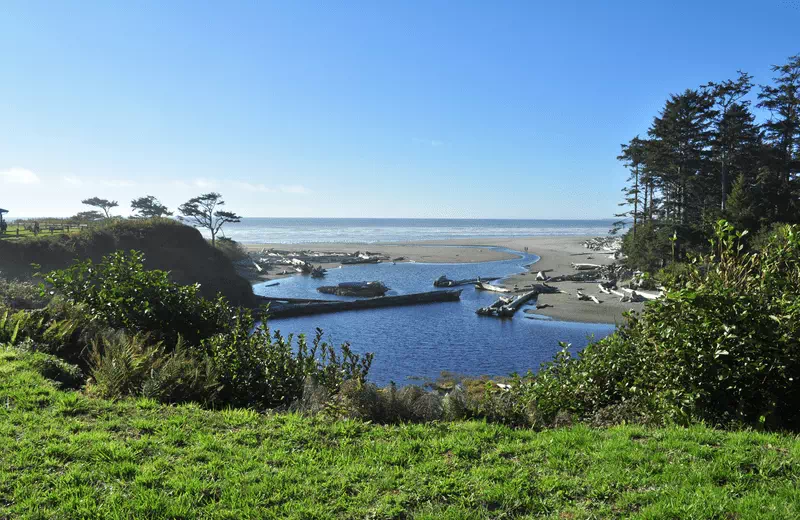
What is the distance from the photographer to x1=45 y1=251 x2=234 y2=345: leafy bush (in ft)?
33.2

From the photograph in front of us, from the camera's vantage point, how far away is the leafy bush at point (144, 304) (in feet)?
33.2

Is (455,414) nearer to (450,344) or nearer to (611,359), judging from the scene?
(611,359)

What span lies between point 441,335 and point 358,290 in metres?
17.7

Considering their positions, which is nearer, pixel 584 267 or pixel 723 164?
pixel 723 164

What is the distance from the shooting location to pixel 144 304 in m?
10.1

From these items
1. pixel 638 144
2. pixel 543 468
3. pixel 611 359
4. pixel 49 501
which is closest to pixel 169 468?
pixel 49 501

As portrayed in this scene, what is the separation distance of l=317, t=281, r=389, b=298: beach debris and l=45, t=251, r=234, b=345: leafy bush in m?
33.4

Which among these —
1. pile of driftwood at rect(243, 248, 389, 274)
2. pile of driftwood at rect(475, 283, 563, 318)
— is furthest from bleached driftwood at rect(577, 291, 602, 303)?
pile of driftwood at rect(243, 248, 389, 274)

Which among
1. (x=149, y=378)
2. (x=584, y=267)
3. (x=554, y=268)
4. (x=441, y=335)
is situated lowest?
(x=441, y=335)

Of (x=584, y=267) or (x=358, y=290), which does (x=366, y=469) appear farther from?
(x=584, y=267)

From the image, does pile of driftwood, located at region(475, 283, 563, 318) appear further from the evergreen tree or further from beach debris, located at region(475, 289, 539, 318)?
the evergreen tree

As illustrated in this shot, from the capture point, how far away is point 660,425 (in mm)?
5977

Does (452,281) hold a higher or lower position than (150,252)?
lower

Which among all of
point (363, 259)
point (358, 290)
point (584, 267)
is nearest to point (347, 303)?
point (358, 290)
